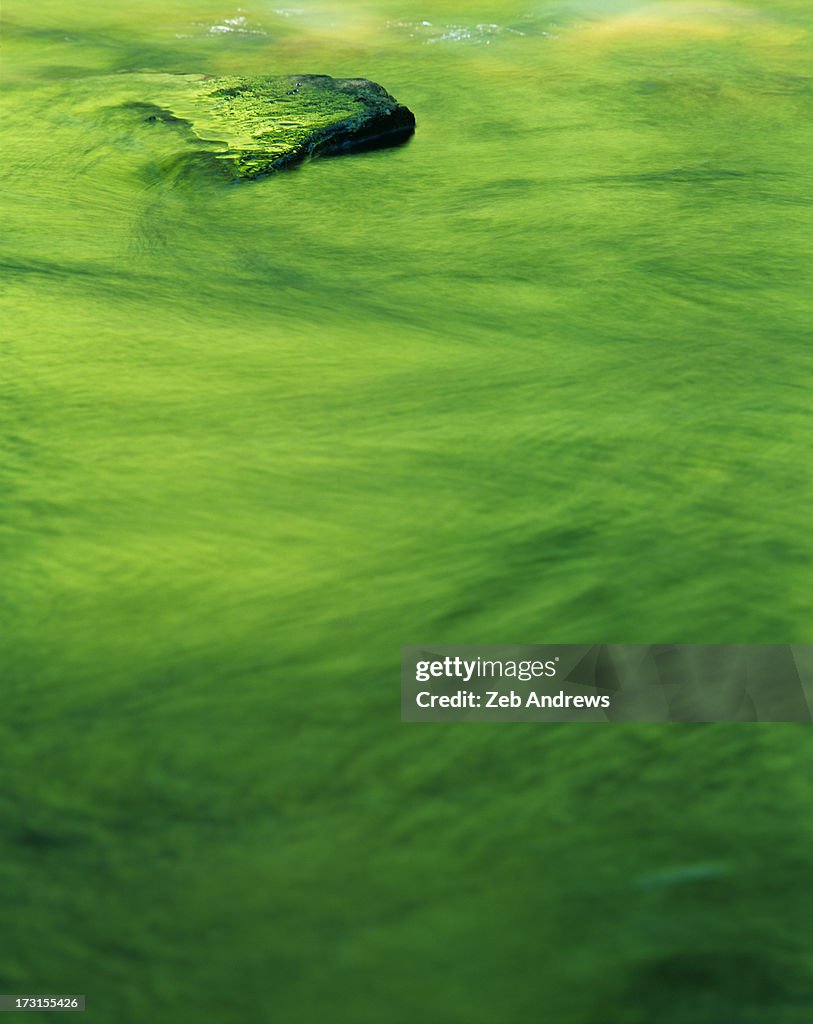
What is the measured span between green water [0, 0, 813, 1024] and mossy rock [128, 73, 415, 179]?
161 mm

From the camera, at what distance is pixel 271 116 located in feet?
8.44

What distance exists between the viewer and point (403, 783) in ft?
2.79

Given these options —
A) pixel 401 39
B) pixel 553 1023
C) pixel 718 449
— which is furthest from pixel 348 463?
pixel 401 39

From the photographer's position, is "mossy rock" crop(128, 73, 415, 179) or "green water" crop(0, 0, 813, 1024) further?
"mossy rock" crop(128, 73, 415, 179)

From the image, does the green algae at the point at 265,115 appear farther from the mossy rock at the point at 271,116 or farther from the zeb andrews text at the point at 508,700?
the zeb andrews text at the point at 508,700

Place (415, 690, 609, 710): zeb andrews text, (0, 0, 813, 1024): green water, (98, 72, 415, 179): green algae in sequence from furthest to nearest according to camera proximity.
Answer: (98, 72, 415, 179): green algae, (415, 690, 609, 710): zeb andrews text, (0, 0, 813, 1024): green water

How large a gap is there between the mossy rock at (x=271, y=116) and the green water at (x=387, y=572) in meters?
0.16

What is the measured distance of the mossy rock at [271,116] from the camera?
237 cm

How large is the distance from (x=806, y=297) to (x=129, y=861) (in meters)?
1.48

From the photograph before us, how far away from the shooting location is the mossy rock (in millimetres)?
2365

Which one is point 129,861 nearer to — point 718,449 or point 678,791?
point 678,791

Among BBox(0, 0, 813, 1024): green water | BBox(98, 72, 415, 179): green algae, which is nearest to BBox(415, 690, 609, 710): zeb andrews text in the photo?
BBox(0, 0, 813, 1024): green water

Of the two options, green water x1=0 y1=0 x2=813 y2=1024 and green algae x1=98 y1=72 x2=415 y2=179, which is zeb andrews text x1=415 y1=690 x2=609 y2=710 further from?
green algae x1=98 y1=72 x2=415 y2=179

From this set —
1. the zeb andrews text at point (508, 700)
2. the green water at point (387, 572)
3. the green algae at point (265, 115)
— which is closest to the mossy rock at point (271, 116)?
the green algae at point (265, 115)
